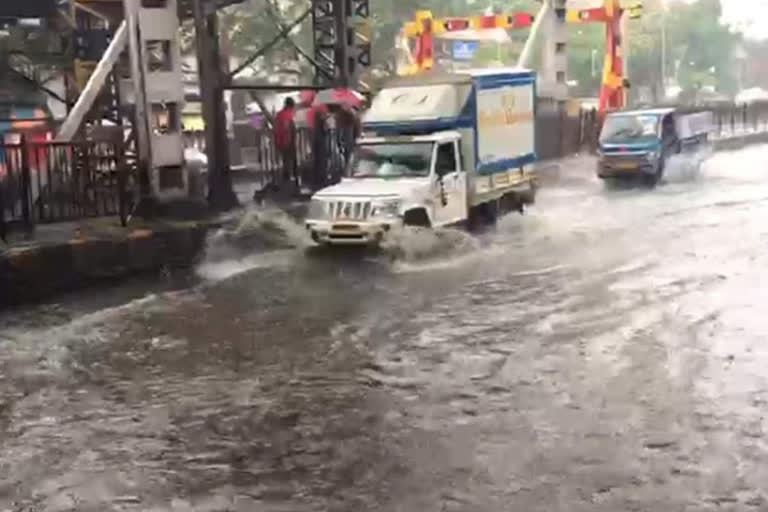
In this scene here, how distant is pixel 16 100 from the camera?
2541 centimetres

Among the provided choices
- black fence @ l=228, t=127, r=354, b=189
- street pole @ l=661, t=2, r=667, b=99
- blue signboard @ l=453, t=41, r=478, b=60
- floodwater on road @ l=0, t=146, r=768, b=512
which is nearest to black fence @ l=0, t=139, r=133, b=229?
floodwater on road @ l=0, t=146, r=768, b=512

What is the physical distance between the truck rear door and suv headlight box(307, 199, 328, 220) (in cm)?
181

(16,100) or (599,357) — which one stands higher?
(16,100)

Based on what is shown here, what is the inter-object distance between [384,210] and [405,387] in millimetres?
6755

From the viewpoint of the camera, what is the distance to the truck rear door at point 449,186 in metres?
17.2

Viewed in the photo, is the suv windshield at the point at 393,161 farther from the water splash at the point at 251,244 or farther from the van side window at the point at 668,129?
the van side window at the point at 668,129

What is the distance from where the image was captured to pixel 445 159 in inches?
698

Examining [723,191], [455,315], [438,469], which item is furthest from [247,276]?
[723,191]

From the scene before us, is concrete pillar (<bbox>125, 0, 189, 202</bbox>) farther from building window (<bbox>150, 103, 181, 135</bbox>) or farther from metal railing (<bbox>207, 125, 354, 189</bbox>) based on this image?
metal railing (<bbox>207, 125, 354, 189</bbox>)

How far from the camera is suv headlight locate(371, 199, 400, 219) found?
15969 millimetres

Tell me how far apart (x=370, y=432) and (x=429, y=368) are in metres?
2.01

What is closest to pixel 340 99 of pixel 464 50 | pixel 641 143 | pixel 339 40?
pixel 339 40

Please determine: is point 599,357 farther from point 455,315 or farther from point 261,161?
point 261,161

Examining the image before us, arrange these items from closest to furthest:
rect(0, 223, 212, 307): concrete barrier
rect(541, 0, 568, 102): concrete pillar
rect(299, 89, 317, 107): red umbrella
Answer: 1. rect(0, 223, 212, 307): concrete barrier
2. rect(299, 89, 317, 107): red umbrella
3. rect(541, 0, 568, 102): concrete pillar
